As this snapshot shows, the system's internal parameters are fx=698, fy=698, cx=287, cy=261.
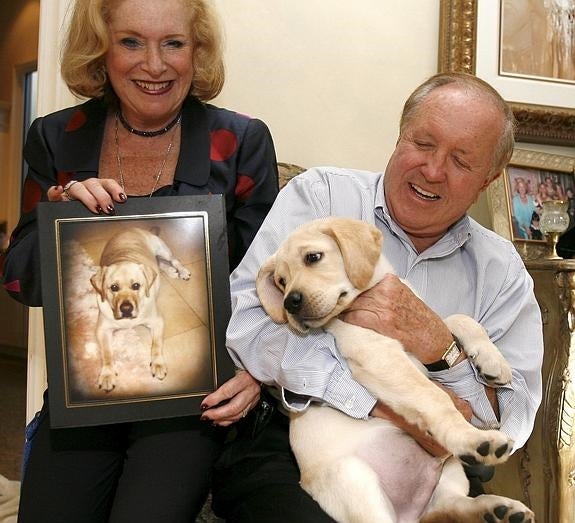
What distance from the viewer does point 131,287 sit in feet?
4.89

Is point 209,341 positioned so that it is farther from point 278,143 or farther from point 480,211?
point 480,211

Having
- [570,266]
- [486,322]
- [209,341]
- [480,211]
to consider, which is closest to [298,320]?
[209,341]

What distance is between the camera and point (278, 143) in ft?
8.45

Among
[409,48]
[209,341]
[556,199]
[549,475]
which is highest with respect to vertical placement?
[409,48]

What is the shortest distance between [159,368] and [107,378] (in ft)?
0.36

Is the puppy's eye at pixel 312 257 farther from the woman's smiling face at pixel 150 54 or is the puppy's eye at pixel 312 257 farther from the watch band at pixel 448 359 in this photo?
the woman's smiling face at pixel 150 54

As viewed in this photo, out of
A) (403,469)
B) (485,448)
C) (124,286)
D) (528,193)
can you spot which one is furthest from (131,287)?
(528,193)

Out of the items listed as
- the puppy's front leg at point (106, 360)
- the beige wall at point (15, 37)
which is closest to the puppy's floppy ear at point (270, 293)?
the puppy's front leg at point (106, 360)

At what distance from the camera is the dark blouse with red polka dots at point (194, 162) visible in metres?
1.78

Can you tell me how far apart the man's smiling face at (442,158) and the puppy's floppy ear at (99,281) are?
658mm

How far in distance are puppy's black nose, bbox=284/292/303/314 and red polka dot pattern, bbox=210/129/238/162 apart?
637 mm

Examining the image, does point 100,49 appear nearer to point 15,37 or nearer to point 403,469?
point 403,469

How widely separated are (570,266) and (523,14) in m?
1.12

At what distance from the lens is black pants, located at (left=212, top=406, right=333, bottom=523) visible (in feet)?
4.35
